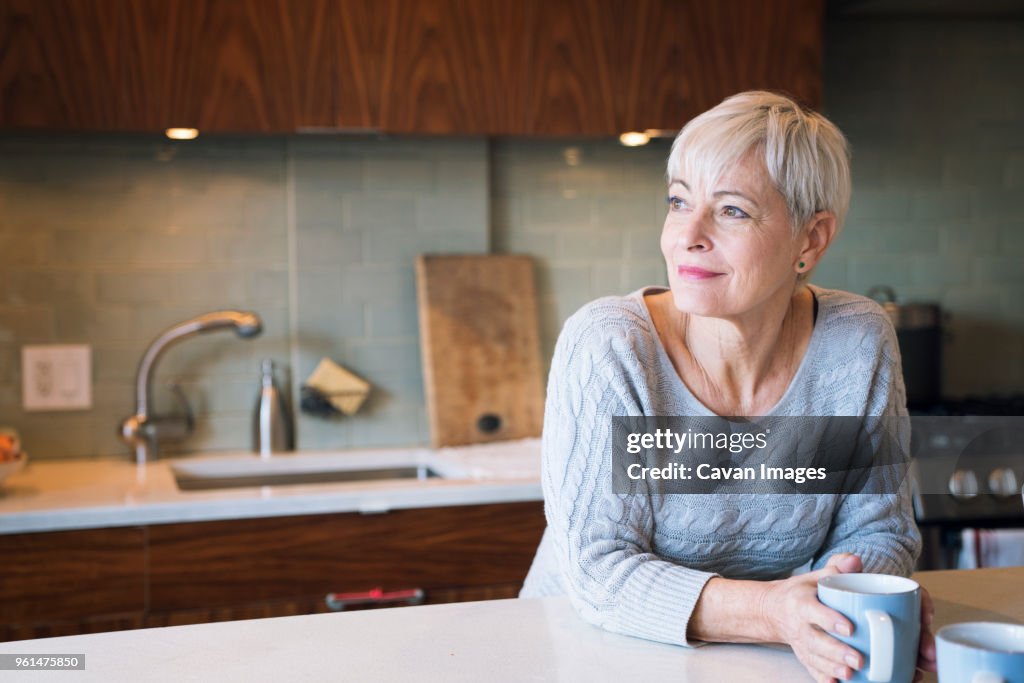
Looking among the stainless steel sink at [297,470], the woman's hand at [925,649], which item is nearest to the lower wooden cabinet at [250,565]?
the stainless steel sink at [297,470]

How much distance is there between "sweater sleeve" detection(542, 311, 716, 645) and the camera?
3.96 ft

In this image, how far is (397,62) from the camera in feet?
8.64

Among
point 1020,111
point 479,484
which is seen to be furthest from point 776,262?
point 1020,111

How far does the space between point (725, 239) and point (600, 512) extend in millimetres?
369

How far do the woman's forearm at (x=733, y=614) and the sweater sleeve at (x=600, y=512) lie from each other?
15 mm

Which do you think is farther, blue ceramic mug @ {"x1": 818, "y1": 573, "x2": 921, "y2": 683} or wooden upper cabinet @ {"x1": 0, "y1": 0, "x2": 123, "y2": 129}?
wooden upper cabinet @ {"x1": 0, "y1": 0, "x2": 123, "y2": 129}

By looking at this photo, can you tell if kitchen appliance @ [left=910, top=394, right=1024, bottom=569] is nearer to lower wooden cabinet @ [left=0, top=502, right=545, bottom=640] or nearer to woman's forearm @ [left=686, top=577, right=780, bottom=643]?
lower wooden cabinet @ [left=0, top=502, right=545, bottom=640]

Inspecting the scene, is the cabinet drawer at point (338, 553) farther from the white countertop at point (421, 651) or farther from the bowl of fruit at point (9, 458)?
the white countertop at point (421, 651)

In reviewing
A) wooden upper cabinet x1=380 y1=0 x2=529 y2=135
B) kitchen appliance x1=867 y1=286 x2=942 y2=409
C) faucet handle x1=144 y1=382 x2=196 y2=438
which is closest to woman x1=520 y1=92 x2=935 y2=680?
wooden upper cabinet x1=380 y1=0 x2=529 y2=135

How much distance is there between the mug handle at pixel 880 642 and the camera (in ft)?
3.19

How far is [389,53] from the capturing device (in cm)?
263

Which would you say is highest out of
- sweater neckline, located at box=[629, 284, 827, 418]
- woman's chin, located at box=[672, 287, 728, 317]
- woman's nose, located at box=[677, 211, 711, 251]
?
woman's nose, located at box=[677, 211, 711, 251]

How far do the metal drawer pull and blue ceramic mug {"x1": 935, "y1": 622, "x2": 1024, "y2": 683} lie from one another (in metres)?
1.55

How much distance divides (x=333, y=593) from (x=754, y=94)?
1.42 m
